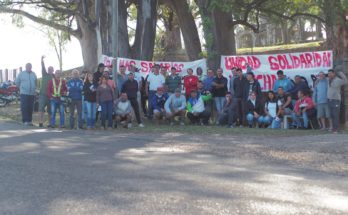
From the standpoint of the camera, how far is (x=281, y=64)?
18.0 meters

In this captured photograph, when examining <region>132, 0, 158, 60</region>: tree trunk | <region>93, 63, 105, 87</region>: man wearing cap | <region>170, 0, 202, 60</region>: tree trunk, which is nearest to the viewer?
<region>93, 63, 105, 87</region>: man wearing cap

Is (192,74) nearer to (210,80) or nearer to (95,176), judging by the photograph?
(210,80)

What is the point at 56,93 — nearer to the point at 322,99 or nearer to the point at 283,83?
the point at 283,83

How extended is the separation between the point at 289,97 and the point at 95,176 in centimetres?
962

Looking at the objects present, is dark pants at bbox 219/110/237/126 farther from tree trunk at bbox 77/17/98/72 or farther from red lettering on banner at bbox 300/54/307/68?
tree trunk at bbox 77/17/98/72

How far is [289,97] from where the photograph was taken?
16.6 metres

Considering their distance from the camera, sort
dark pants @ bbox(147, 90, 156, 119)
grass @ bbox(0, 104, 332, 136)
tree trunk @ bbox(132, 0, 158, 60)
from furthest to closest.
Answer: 1. tree trunk @ bbox(132, 0, 158, 60)
2. dark pants @ bbox(147, 90, 156, 119)
3. grass @ bbox(0, 104, 332, 136)

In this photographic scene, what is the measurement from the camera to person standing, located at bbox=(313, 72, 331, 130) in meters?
15.5

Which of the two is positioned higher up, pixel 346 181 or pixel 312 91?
pixel 312 91

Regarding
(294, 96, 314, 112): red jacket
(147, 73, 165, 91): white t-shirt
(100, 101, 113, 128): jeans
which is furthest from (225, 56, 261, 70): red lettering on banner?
(100, 101, 113, 128): jeans

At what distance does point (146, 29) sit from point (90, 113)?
676 centimetres

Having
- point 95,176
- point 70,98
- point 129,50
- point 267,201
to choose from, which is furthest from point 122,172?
point 129,50

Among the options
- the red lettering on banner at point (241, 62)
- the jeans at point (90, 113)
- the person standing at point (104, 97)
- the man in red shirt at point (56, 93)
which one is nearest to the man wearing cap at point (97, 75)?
the person standing at point (104, 97)

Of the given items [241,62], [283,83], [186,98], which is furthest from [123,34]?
[283,83]
